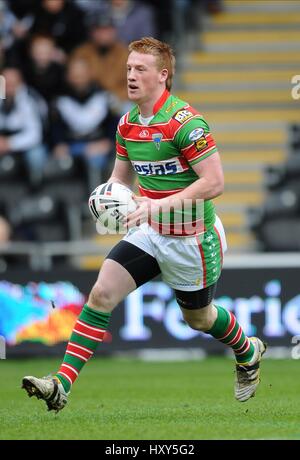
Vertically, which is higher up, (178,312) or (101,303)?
(101,303)

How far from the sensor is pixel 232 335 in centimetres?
862

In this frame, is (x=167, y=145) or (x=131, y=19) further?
(x=131, y=19)

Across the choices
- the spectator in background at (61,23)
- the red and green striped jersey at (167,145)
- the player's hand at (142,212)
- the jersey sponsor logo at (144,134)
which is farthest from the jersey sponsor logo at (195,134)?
the spectator in background at (61,23)

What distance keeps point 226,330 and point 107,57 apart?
840cm

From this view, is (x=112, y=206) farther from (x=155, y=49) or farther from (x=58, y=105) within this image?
(x=58, y=105)

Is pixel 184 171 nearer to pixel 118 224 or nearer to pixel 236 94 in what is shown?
pixel 118 224

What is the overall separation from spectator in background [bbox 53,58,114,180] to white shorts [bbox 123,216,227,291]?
294 inches

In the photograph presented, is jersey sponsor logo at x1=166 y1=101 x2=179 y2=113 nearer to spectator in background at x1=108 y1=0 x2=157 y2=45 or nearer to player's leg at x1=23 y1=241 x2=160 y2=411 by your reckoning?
player's leg at x1=23 y1=241 x2=160 y2=411

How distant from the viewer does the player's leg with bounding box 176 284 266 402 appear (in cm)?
834

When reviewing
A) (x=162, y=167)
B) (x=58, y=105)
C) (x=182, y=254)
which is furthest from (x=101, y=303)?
(x=58, y=105)

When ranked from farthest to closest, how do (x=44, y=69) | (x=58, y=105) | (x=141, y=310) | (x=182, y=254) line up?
(x=44, y=69) < (x=58, y=105) < (x=141, y=310) < (x=182, y=254)
